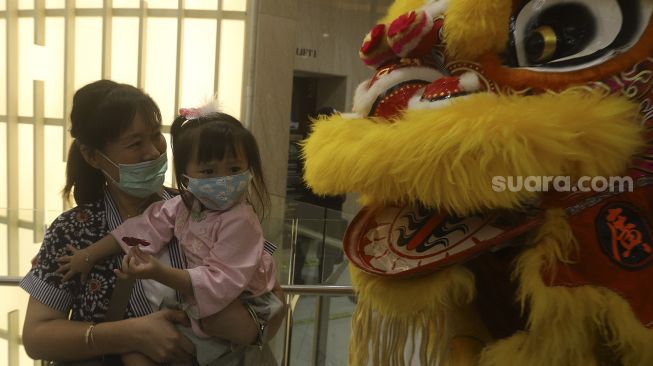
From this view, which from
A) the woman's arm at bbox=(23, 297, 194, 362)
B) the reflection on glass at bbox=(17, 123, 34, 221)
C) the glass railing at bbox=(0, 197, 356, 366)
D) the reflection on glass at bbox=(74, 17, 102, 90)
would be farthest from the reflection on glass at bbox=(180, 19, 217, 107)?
the woman's arm at bbox=(23, 297, 194, 362)

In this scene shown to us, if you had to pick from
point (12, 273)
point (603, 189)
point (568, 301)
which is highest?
point (603, 189)

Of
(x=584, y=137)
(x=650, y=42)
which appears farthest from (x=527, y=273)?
(x=650, y=42)

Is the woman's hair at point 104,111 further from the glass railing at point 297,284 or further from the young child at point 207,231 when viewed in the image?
the glass railing at point 297,284

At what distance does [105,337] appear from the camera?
82 centimetres

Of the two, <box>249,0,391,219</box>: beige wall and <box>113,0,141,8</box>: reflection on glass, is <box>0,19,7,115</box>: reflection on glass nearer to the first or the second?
<box>113,0,141,8</box>: reflection on glass

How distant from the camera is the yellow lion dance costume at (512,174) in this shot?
0.59 metres

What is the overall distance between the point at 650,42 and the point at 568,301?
0.32 meters

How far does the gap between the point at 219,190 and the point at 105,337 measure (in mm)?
285

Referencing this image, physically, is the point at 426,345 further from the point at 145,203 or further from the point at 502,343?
the point at 145,203

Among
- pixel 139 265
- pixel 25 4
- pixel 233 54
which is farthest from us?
pixel 25 4

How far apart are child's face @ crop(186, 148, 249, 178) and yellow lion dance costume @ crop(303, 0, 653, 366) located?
0.19m

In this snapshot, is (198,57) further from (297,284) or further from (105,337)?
(105,337)

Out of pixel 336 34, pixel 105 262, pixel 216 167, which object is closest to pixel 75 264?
pixel 105 262

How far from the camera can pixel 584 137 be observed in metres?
0.60
